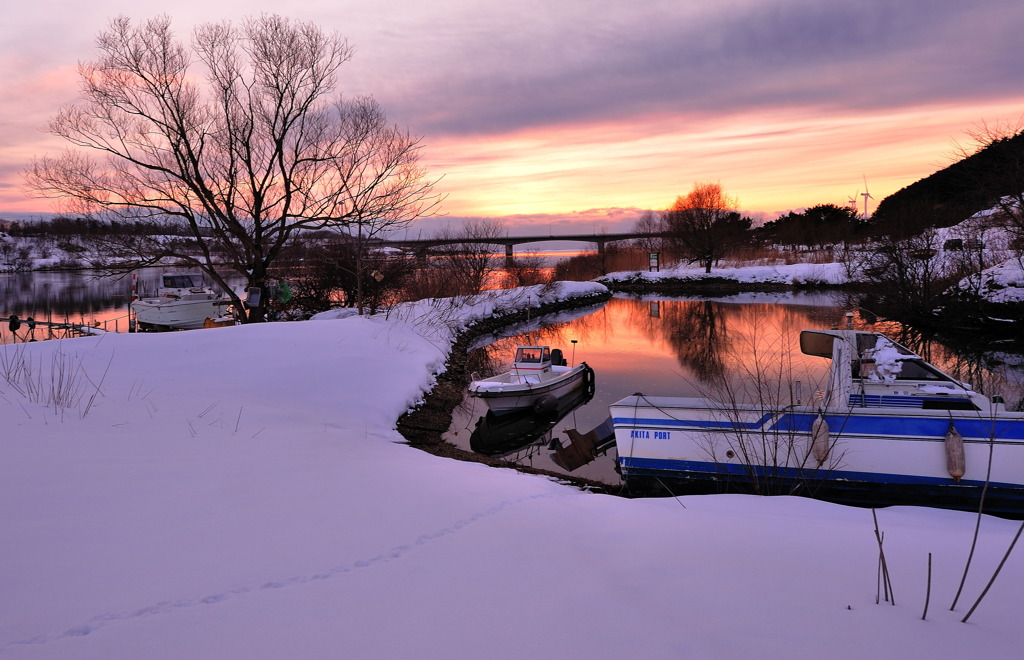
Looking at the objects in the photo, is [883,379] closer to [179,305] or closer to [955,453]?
[955,453]

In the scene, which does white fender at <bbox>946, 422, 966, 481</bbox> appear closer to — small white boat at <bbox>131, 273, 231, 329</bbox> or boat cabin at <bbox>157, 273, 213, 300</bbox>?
small white boat at <bbox>131, 273, 231, 329</bbox>

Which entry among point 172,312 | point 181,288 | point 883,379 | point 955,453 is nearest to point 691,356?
point 883,379

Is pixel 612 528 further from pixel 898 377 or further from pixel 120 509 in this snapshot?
pixel 898 377

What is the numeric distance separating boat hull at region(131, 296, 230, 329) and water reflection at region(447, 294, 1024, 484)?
46.6ft

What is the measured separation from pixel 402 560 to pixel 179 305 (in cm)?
2848

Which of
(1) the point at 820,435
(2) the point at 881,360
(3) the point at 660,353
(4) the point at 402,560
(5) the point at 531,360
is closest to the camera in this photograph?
(4) the point at 402,560

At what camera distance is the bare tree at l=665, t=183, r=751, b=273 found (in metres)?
69.2

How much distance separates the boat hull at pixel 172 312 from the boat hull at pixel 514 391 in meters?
18.8

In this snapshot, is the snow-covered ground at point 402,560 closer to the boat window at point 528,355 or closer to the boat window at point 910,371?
the boat window at point 910,371

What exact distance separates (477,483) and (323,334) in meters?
11.8

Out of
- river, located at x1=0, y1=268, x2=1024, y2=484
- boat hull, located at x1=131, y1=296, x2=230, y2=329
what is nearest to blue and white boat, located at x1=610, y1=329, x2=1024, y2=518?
river, located at x1=0, y1=268, x2=1024, y2=484

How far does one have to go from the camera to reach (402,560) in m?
4.70

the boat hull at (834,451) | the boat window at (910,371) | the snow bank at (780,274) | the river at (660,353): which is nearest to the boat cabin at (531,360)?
the river at (660,353)

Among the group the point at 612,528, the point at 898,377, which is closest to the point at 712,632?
the point at 612,528
